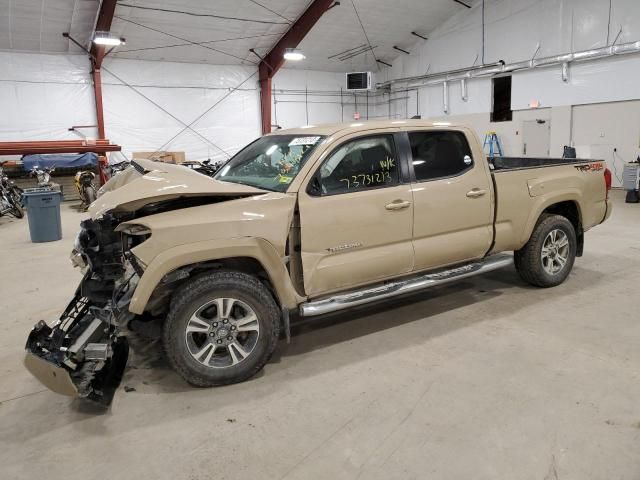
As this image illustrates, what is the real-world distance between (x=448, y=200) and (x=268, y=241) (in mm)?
1643

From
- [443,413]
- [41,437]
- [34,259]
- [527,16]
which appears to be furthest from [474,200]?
[527,16]

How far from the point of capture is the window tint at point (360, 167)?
362 centimetres

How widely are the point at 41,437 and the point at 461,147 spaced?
375 cm

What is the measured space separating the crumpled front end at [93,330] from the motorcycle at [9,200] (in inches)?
375

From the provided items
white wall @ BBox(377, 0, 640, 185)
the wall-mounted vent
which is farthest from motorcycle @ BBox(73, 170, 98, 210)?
white wall @ BBox(377, 0, 640, 185)

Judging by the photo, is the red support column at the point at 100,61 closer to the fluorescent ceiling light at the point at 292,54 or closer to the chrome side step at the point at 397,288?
the fluorescent ceiling light at the point at 292,54

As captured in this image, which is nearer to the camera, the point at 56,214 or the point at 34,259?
the point at 34,259

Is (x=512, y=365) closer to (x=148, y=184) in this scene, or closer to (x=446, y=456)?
(x=446, y=456)

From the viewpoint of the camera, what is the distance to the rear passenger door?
3965mm

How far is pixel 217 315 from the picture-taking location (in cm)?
321

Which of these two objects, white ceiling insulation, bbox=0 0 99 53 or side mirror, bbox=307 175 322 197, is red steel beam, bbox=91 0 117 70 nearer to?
white ceiling insulation, bbox=0 0 99 53

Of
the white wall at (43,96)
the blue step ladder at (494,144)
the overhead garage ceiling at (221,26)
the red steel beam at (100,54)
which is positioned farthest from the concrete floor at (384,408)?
the blue step ladder at (494,144)

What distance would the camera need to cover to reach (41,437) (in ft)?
9.21

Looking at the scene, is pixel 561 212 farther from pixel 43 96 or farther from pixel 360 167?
pixel 43 96
